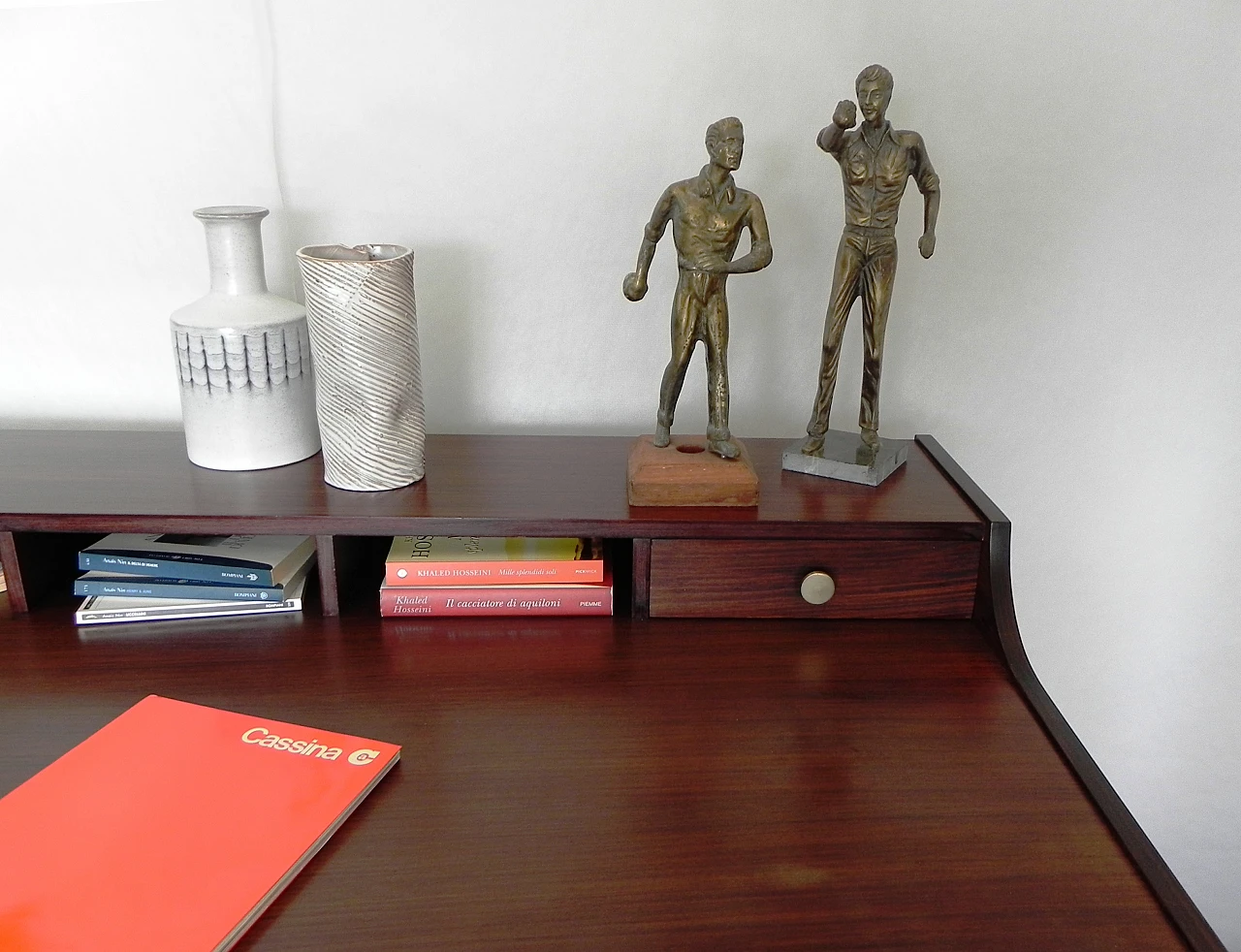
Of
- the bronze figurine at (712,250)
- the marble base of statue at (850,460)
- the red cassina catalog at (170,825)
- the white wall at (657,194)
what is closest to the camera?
the red cassina catalog at (170,825)

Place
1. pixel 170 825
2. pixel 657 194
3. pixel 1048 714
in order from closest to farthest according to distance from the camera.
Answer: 1. pixel 170 825
2. pixel 1048 714
3. pixel 657 194

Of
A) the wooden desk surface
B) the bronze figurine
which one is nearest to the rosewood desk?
the wooden desk surface

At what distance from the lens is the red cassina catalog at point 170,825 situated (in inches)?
21.4

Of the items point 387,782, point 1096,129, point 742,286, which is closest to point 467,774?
point 387,782

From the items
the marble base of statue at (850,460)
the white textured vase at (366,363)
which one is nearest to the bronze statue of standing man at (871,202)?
the marble base of statue at (850,460)

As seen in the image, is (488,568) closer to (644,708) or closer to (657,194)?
(644,708)

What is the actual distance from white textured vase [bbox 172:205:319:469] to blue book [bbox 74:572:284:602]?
0.46 ft

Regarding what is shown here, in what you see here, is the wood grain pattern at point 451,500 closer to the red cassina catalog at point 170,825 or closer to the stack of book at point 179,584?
the stack of book at point 179,584

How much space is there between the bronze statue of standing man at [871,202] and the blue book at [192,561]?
573mm

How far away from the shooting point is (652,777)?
26.9 inches

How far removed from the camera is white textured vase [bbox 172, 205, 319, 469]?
0.94m

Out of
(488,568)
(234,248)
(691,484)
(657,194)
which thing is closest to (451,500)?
(488,568)

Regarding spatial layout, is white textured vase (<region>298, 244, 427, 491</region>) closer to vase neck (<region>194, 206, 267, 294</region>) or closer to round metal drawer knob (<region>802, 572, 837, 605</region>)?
vase neck (<region>194, 206, 267, 294</region>)

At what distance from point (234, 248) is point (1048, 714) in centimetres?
86
